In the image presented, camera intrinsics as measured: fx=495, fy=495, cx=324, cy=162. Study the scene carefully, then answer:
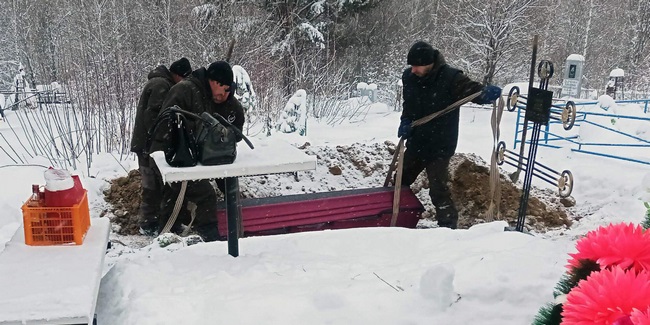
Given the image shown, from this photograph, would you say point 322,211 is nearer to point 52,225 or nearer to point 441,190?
point 441,190

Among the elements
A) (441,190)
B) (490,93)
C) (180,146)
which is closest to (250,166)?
(180,146)

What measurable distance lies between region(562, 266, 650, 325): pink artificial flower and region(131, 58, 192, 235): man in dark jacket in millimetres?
3745

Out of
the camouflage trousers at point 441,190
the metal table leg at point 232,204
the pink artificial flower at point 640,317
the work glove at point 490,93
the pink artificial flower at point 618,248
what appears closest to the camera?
the pink artificial flower at point 640,317

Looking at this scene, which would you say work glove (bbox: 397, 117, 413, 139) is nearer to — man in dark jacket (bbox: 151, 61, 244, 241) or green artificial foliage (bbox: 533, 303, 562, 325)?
man in dark jacket (bbox: 151, 61, 244, 241)

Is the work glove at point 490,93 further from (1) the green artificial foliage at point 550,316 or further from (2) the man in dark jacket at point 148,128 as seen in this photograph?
(1) the green artificial foliage at point 550,316

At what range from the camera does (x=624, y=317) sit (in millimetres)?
953

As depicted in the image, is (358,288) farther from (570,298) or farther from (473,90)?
(473,90)

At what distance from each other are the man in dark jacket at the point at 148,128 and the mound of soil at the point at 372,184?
40 cm

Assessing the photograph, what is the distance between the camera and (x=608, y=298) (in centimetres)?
99

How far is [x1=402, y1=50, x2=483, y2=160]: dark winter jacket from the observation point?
4.29 m

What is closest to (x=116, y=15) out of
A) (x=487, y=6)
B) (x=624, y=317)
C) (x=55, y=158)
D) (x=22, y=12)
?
(x=22, y=12)

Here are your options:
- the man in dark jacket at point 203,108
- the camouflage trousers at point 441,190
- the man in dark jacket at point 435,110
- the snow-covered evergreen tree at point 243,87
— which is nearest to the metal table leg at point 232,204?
the man in dark jacket at point 203,108

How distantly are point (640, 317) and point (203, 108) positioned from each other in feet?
10.5

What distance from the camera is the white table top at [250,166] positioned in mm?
2357
